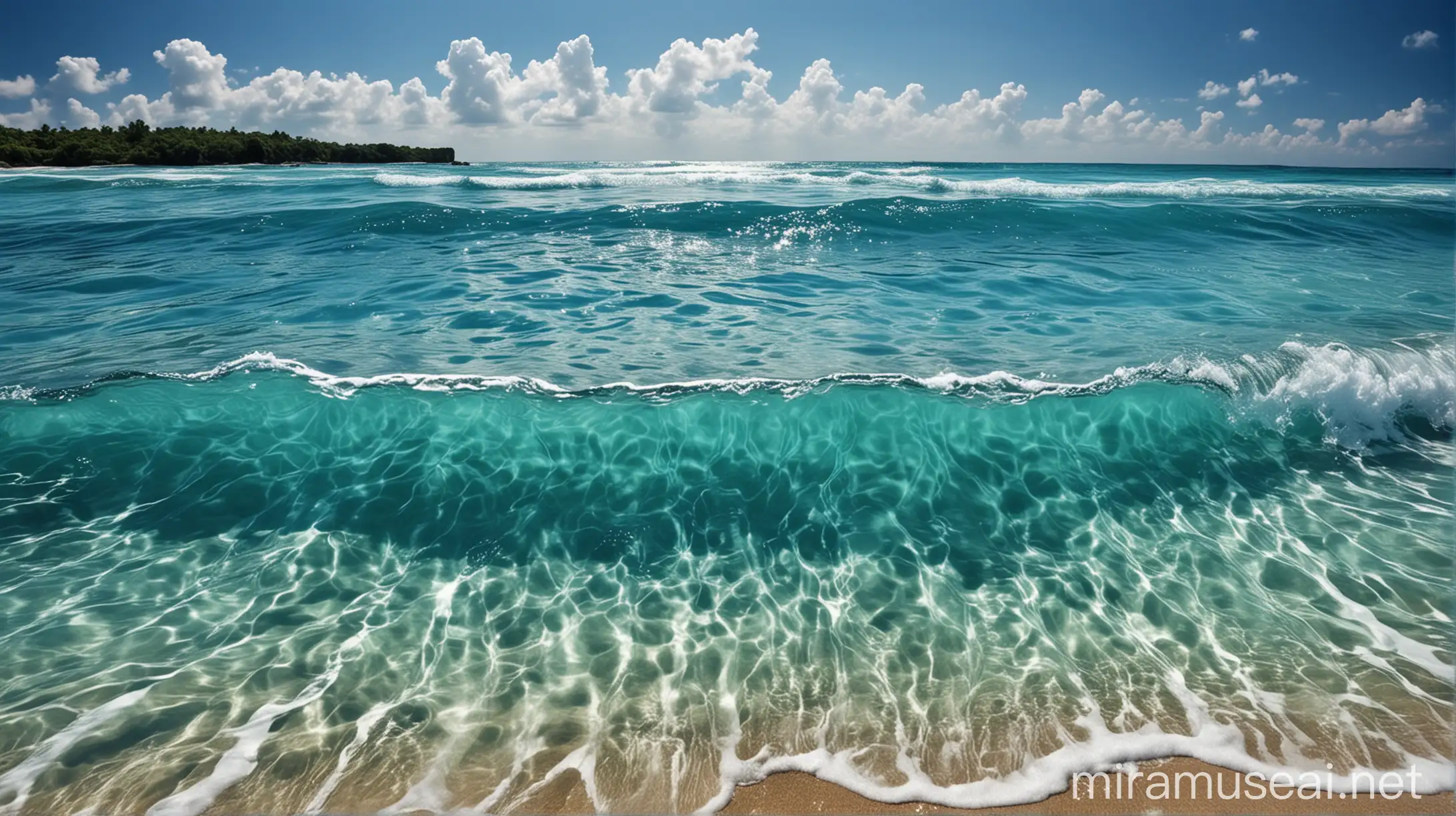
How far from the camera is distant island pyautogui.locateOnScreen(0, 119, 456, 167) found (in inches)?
2239

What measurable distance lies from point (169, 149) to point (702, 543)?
83.8 metres

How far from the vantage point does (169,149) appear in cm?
6350

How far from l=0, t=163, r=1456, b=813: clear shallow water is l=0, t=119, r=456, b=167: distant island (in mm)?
67080

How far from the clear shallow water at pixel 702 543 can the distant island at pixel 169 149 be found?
2641 inches

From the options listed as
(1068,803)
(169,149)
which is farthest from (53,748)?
(169,149)

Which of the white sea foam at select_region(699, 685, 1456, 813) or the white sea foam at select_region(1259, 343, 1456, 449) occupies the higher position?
the white sea foam at select_region(1259, 343, 1456, 449)

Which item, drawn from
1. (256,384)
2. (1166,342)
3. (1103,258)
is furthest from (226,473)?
(1103,258)

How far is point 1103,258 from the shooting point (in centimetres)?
1600

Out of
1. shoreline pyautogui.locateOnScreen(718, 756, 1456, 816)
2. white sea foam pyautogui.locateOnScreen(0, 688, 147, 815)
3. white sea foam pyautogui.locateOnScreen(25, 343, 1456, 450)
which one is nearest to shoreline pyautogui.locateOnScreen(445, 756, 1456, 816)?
shoreline pyautogui.locateOnScreen(718, 756, 1456, 816)

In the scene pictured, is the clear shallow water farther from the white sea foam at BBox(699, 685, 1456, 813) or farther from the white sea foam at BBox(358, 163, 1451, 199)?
the white sea foam at BBox(358, 163, 1451, 199)

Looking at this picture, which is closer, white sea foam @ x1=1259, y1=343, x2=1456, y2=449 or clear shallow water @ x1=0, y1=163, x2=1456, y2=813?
clear shallow water @ x1=0, y1=163, x2=1456, y2=813

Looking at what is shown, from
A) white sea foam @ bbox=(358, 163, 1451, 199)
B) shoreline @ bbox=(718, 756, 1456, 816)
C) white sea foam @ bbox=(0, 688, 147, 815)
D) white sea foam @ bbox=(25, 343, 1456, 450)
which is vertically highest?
white sea foam @ bbox=(358, 163, 1451, 199)

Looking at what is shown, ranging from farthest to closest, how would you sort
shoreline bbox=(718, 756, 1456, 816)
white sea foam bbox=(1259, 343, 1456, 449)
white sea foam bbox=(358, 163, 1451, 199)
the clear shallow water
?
white sea foam bbox=(358, 163, 1451, 199) < white sea foam bbox=(1259, 343, 1456, 449) < the clear shallow water < shoreline bbox=(718, 756, 1456, 816)

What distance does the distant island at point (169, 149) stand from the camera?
56.9 meters
